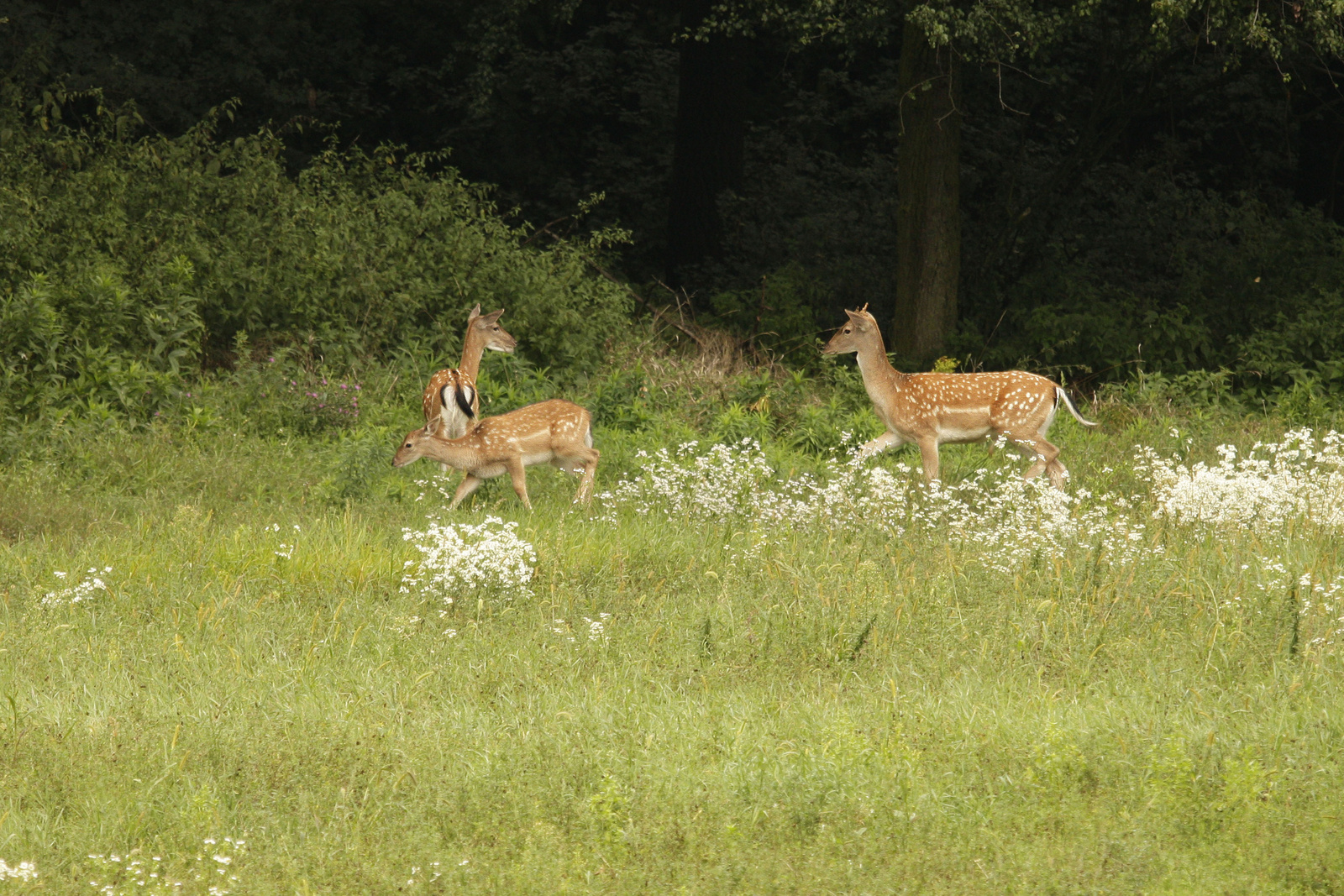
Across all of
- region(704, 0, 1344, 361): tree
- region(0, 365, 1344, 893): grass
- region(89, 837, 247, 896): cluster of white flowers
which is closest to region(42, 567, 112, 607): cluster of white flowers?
region(0, 365, 1344, 893): grass

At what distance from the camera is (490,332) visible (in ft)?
38.5

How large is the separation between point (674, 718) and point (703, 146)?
13.9 m

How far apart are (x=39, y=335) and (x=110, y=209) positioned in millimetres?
1729

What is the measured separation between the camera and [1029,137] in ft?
64.1

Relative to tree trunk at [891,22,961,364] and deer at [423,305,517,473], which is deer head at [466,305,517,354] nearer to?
deer at [423,305,517,473]

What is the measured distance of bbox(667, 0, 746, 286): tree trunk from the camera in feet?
60.5

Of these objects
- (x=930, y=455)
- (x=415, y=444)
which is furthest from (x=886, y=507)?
(x=415, y=444)

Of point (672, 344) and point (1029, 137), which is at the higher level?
point (1029, 137)

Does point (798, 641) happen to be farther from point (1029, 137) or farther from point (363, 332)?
point (1029, 137)

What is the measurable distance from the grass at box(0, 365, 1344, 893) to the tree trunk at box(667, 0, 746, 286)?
10724mm

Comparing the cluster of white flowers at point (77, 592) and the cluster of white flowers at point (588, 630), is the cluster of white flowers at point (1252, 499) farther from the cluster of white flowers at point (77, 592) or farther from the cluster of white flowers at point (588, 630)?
the cluster of white flowers at point (77, 592)

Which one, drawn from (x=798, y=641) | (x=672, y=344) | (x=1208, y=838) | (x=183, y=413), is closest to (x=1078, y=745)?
(x=1208, y=838)

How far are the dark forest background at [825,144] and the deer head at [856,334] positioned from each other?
271 centimetres

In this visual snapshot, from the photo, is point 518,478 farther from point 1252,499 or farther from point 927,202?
point 927,202
